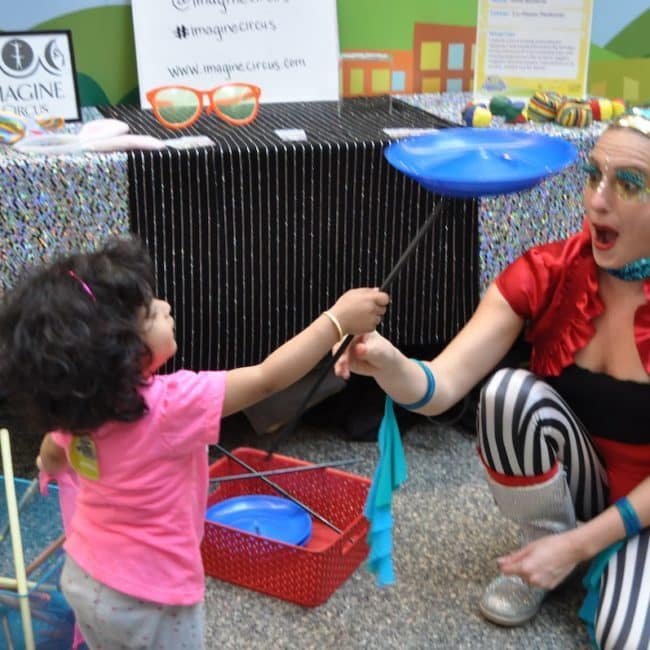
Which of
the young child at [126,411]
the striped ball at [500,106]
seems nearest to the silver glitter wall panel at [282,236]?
the striped ball at [500,106]

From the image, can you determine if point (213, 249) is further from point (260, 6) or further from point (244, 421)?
point (260, 6)

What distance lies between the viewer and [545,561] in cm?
131

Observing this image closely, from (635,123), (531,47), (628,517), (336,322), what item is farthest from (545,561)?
(531,47)

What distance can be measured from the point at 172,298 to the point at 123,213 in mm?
174

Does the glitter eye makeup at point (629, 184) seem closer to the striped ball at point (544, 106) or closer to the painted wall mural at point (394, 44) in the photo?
the striped ball at point (544, 106)

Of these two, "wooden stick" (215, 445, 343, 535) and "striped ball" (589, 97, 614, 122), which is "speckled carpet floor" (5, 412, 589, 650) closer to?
"wooden stick" (215, 445, 343, 535)

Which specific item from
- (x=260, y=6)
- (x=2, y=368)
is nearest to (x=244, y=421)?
(x=260, y=6)

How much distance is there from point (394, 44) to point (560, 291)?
1.00 meters

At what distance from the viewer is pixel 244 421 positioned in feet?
6.65

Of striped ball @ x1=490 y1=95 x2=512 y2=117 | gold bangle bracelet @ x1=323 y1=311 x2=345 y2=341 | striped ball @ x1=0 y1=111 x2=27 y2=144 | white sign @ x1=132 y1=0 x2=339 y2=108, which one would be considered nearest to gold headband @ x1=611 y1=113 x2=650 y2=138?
gold bangle bracelet @ x1=323 y1=311 x2=345 y2=341

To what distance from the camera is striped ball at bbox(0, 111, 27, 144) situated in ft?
5.24

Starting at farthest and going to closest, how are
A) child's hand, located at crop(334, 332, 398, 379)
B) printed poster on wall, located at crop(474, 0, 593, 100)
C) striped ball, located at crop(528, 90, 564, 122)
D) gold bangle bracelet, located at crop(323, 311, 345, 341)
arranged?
1. printed poster on wall, located at crop(474, 0, 593, 100)
2. striped ball, located at crop(528, 90, 564, 122)
3. child's hand, located at crop(334, 332, 398, 379)
4. gold bangle bracelet, located at crop(323, 311, 345, 341)

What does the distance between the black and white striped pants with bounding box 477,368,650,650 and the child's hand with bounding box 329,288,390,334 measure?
0.40m

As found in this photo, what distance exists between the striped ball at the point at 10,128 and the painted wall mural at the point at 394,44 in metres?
0.41
